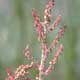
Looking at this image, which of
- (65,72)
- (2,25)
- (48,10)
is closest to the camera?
(48,10)

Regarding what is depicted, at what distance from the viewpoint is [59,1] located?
480cm

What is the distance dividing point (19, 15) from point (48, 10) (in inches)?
127

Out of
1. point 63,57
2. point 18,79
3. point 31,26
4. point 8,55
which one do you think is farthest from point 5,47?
point 18,79

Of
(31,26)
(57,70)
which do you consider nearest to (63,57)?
(57,70)

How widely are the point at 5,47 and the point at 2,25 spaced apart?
34 cm

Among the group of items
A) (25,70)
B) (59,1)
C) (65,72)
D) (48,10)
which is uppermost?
(59,1)

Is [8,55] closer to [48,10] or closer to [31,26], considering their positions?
[31,26]

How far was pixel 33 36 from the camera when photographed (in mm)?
4543

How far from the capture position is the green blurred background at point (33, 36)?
4.53 meters

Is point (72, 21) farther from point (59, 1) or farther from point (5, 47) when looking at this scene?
point (5, 47)

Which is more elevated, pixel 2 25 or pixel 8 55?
pixel 2 25

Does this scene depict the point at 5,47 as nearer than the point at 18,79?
No

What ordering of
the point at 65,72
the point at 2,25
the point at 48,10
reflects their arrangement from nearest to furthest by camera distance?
the point at 48,10, the point at 65,72, the point at 2,25

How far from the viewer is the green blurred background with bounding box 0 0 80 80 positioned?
4.53m
